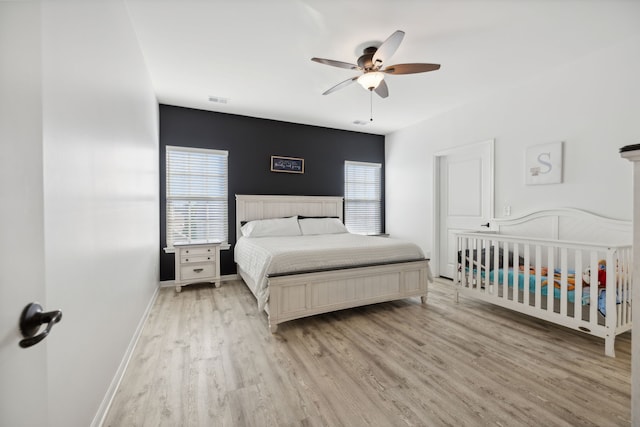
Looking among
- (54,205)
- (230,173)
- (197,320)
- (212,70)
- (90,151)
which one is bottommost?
(197,320)

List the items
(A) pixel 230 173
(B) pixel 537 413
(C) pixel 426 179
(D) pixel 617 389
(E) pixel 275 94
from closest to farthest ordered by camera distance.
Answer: (B) pixel 537 413, (D) pixel 617 389, (E) pixel 275 94, (A) pixel 230 173, (C) pixel 426 179

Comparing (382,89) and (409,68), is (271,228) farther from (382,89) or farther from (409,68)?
(409,68)

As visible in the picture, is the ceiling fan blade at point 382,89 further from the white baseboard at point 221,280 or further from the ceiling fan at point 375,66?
the white baseboard at point 221,280

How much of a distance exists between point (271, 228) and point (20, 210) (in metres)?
3.62

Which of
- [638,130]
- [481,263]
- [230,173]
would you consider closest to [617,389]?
[481,263]

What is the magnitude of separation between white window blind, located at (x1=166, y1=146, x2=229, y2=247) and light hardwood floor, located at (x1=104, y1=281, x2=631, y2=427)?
162cm

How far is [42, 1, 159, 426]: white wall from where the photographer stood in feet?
3.38

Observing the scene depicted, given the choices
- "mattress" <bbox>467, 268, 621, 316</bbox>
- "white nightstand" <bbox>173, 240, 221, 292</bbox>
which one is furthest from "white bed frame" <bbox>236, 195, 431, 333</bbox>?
"white nightstand" <bbox>173, 240, 221, 292</bbox>

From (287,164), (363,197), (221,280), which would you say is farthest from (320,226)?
(221,280)

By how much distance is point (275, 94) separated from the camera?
366 centimetres

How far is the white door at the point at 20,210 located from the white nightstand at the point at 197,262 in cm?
340

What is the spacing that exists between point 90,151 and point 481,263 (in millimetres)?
3555

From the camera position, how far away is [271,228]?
418 cm

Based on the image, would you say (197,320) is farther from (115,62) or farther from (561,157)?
(561,157)
